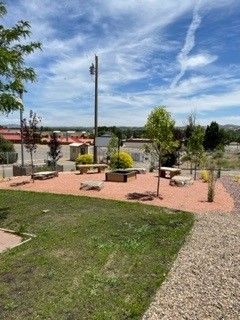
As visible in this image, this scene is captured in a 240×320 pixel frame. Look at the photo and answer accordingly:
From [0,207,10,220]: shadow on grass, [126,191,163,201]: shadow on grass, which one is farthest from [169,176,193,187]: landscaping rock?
[0,207,10,220]: shadow on grass

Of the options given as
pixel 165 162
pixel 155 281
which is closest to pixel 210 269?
pixel 155 281

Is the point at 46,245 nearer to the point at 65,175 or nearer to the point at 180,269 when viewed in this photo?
the point at 180,269

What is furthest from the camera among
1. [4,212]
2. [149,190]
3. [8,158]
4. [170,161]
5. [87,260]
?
[8,158]

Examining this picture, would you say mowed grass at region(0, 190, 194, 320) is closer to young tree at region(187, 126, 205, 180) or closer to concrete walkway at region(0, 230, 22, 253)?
concrete walkway at region(0, 230, 22, 253)

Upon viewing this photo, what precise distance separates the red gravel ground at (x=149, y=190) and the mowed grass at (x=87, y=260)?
5.80ft

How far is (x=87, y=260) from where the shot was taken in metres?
8.58

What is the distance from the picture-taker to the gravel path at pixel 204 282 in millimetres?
6344

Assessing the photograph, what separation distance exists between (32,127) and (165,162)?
15.1 metres

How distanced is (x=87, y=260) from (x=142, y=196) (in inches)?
337

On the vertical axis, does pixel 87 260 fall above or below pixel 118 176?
below

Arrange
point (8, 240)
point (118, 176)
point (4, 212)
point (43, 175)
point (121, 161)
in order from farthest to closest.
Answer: point (121, 161)
point (43, 175)
point (118, 176)
point (4, 212)
point (8, 240)

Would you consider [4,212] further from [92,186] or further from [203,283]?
[203,283]

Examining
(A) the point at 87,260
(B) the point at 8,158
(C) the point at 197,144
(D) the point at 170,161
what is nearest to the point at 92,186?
(A) the point at 87,260

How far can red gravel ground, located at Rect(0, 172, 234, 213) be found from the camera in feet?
50.4
